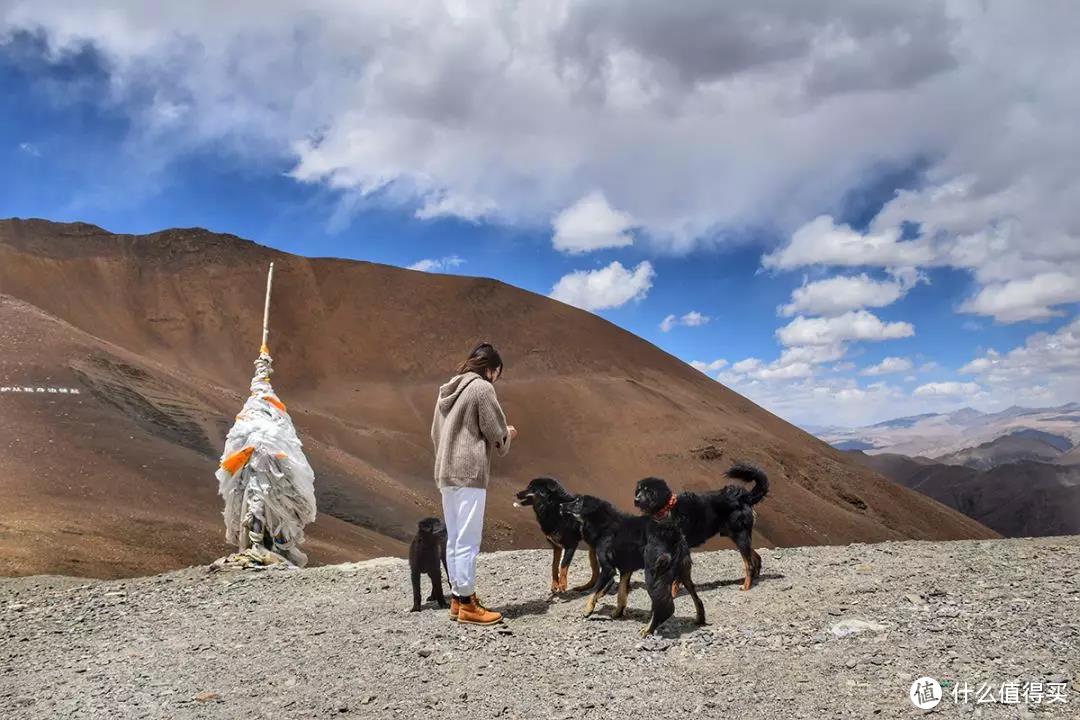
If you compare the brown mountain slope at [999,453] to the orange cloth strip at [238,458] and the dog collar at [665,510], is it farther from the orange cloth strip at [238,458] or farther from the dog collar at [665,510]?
the dog collar at [665,510]

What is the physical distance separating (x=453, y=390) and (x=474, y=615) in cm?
164

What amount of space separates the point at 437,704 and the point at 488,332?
52485 millimetres

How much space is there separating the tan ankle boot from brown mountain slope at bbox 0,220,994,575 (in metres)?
7.95

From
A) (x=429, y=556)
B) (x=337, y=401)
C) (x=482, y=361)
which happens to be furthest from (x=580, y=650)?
(x=337, y=401)

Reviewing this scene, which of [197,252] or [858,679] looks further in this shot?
[197,252]

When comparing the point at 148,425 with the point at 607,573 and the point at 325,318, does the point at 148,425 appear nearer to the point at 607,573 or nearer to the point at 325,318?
the point at 607,573

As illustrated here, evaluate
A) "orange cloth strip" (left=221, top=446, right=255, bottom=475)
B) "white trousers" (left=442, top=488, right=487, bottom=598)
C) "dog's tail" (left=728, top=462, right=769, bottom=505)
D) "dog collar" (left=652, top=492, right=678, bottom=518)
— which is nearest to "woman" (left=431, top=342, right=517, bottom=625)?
"white trousers" (left=442, top=488, right=487, bottom=598)

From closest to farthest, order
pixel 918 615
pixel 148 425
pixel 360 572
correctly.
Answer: pixel 918 615
pixel 360 572
pixel 148 425

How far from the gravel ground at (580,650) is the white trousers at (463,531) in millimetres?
365

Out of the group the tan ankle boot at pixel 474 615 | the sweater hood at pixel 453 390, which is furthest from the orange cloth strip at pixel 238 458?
the tan ankle boot at pixel 474 615

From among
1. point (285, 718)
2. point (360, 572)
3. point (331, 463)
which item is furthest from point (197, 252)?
point (285, 718)

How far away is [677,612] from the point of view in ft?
19.1

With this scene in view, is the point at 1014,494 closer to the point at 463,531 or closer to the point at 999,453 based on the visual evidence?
the point at 463,531

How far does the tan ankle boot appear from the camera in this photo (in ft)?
18.6
